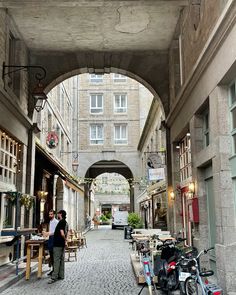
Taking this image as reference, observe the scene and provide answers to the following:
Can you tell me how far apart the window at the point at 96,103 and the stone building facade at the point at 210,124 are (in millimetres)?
25191

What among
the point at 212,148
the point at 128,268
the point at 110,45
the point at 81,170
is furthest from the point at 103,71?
the point at 81,170

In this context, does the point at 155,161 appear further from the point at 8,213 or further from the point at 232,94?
the point at 232,94

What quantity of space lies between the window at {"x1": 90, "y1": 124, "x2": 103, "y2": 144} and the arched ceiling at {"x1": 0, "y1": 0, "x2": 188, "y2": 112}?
22483 millimetres

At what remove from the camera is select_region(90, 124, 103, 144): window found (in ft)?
125

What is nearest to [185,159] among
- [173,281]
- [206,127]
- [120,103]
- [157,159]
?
[157,159]

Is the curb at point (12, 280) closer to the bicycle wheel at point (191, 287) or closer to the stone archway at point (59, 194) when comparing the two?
the bicycle wheel at point (191, 287)

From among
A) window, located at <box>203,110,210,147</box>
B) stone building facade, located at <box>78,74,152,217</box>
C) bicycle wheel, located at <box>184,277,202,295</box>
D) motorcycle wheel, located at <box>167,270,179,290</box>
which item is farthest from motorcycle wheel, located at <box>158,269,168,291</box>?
stone building facade, located at <box>78,74,152,217</box>

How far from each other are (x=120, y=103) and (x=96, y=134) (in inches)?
147

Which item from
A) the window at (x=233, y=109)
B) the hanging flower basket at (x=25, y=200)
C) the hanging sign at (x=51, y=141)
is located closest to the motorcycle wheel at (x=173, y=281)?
the window at (x=233, y=109)

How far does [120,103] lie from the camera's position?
38875 millimetres

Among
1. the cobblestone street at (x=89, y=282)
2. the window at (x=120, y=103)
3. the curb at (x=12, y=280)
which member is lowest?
the cobblestone street at (x=89, y=282)

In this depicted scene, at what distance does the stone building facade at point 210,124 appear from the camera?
729cm

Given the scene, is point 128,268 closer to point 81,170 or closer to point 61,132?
point 61,132

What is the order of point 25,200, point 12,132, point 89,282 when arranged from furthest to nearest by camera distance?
1. point 12,132
2. point 25,200
3. point 89,282
